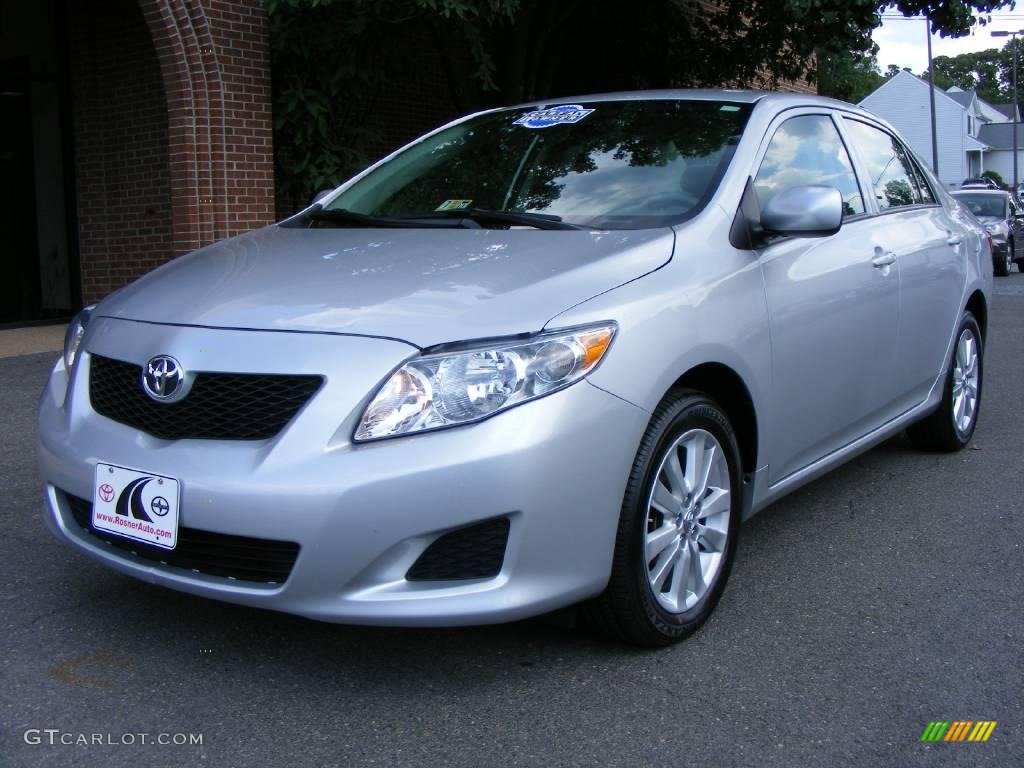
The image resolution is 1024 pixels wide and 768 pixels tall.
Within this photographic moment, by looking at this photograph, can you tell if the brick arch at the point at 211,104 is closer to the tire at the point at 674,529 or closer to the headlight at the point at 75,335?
the headlight at the point at 75,335

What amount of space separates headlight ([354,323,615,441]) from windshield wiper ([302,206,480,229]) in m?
1.01

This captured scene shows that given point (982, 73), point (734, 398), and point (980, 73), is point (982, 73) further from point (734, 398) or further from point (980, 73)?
point (734, 398)

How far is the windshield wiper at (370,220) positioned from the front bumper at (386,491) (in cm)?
103

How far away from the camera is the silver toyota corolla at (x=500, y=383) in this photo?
8.62 feet

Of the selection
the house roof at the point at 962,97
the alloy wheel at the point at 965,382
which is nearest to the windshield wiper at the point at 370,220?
the alloy wheel at the point at 965,382

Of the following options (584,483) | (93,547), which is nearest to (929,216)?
(584,483)

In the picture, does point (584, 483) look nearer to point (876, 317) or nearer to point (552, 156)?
point (552, 156)

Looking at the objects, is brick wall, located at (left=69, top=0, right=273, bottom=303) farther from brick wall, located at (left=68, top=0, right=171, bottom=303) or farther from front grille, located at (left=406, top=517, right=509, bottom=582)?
front grille, located at (left=406, top=517, right=509, bottom=582)

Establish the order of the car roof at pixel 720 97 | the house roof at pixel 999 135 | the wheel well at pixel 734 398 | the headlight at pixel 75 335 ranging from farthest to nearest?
the house roof at pixel 999 135, the car roof at pixel 720 97, the headlight at pixel 75 335, the wheel well at pixel 734 398

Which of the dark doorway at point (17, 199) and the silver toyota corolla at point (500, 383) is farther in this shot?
the dark doorway at point (17, 199)

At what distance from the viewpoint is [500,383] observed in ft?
8.77

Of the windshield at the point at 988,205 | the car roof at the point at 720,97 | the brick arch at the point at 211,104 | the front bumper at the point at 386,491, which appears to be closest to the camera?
the front bumper at the point at 386,491

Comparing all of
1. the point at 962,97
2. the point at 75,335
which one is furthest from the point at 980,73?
the point at 75,335

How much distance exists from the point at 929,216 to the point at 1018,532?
1541 millimetres
